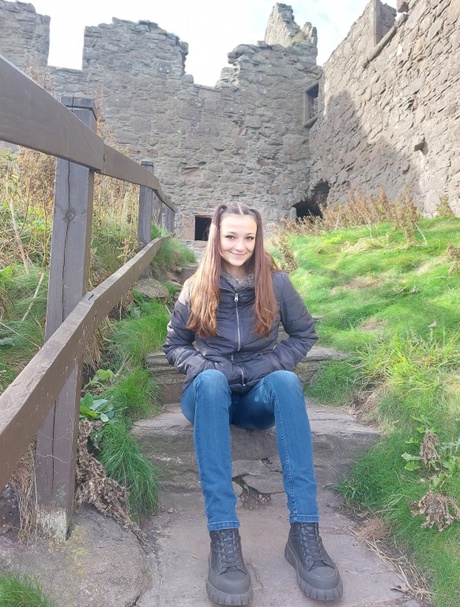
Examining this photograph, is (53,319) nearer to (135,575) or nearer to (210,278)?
(210,278)

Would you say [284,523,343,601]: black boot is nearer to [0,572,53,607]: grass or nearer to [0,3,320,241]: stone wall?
[0,572,53,607]: grass

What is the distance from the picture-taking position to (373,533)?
205cm

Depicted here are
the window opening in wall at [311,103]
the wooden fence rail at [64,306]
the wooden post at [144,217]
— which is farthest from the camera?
the window opening in wall at [311,103]

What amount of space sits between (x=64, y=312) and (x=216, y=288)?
69 centimetres

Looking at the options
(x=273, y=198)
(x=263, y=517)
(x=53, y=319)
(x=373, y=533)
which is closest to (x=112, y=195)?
(x=53, y=319)

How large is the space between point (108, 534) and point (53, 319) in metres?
0.80

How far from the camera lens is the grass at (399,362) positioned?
6.39 ft

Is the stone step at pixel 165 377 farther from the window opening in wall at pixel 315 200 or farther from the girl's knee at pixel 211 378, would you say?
the window opening in wall at pixel 315 200

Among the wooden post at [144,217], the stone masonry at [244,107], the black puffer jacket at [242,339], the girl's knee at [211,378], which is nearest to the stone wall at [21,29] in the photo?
the stone masonry at [244,107]

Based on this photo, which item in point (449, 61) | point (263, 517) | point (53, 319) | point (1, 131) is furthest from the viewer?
point (449, 61)

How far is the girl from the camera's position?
5.71ft

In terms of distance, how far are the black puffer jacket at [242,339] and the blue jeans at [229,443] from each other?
0.13 m

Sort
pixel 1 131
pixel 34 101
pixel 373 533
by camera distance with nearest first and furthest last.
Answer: pixel 1 131 → pixel 34 101 → pixel 373 533

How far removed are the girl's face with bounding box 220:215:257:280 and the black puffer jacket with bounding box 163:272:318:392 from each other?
0.37 feet
